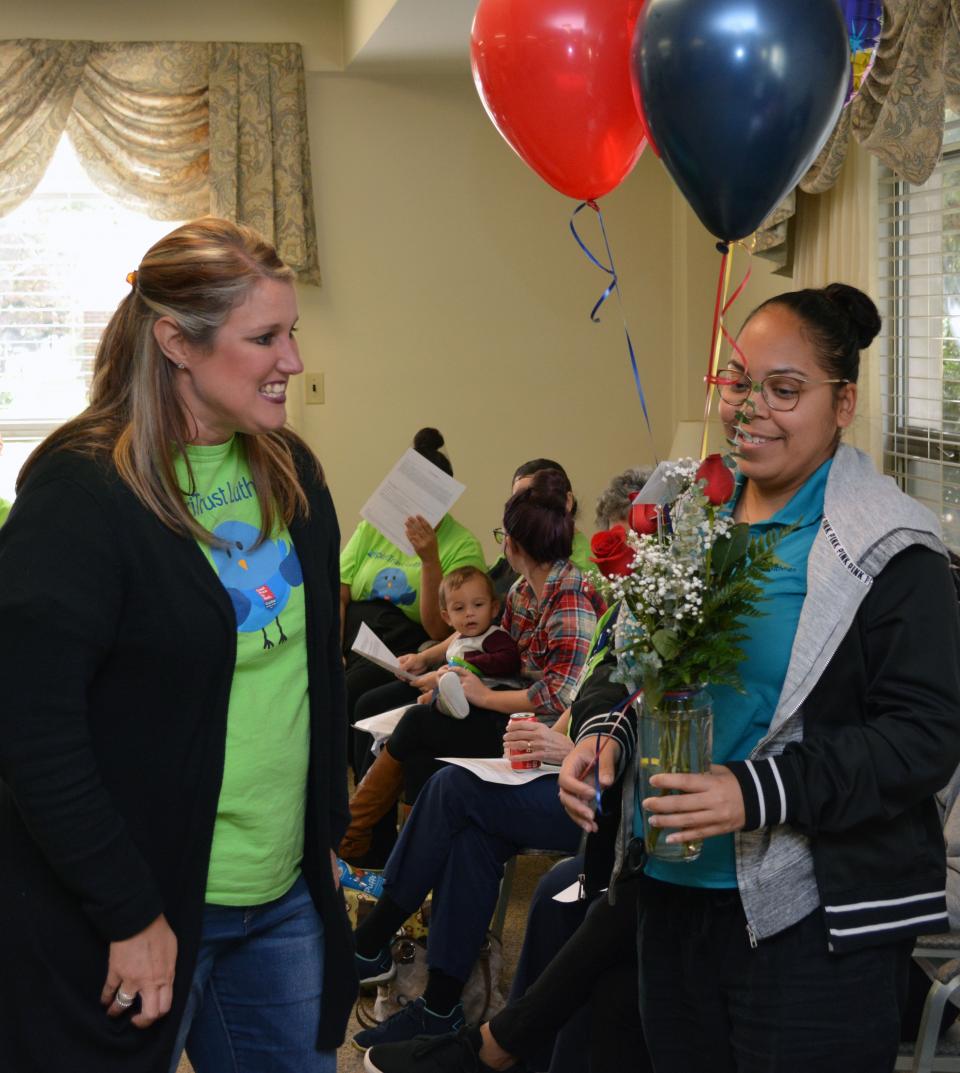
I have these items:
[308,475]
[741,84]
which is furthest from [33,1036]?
[741,84]

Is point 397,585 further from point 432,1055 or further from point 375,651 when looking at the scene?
point 432,1055

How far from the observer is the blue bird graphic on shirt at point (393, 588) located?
418cm

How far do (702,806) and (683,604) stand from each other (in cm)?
22

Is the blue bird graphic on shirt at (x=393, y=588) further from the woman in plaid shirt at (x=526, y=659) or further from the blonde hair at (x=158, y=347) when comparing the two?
the blonde hair at (x=158, y=347)

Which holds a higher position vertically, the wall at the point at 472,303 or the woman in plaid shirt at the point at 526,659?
the wall at the point at 472,303

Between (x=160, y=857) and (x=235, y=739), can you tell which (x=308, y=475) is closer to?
(x=235, y=739)

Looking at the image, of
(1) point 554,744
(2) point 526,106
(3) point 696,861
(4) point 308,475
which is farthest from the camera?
(1) point 554,744

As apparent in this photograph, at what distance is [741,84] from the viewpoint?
1.50 meters

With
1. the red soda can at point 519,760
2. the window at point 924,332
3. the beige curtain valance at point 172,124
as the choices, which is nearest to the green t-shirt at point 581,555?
the red soda can at point 519,760

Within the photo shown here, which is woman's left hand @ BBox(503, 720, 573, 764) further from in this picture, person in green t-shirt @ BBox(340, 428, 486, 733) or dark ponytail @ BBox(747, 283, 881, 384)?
person in green t-shirt @ BBox(340, 428, 486, 733)

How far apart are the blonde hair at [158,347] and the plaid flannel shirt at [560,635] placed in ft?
5.13

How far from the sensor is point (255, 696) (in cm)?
144

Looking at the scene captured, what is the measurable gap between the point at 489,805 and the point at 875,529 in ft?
4.62

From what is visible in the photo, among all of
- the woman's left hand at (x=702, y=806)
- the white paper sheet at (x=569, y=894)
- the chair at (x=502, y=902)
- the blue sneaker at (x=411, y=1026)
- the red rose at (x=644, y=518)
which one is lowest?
the blue sneaker at (x=411, y=1026)
